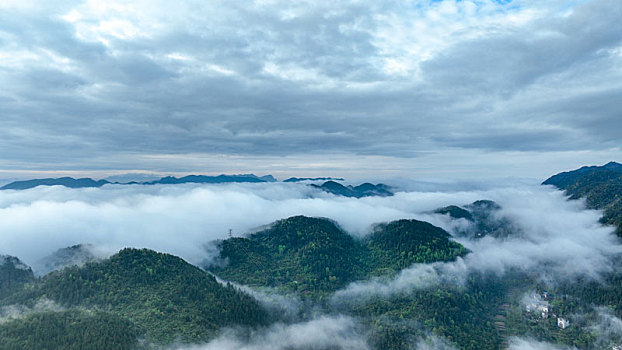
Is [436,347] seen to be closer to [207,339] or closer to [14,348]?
[207,339]

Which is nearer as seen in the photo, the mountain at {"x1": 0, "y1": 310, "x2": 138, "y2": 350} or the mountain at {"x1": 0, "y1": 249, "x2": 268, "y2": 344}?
the mountain at {"x1": 0, "y1": 310, "x2": 138, "y2": 350}

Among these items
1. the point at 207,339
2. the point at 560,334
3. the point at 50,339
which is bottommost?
the point at 560,334

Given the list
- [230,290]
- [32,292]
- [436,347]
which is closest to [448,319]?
[436,347]

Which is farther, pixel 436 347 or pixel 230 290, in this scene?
pixel 230 290

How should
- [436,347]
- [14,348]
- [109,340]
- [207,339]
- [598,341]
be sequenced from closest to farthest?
[14,348]
[109,340]
[207,339]
[436,347]
[598,341]

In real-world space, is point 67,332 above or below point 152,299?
above

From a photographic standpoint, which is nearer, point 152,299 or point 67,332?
point 67,332

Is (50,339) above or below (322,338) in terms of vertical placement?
above

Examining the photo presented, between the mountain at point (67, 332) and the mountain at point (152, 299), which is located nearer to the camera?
the mountain at point (67, 332)
